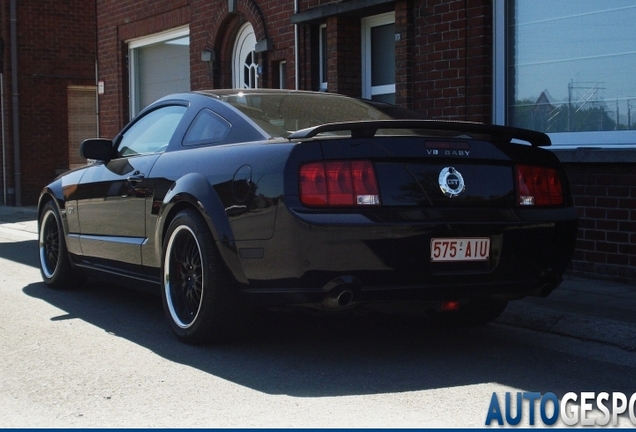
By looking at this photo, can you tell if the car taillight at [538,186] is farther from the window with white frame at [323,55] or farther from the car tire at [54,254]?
the window with white frame at [323,55]

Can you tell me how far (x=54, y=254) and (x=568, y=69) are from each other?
4.73 meters

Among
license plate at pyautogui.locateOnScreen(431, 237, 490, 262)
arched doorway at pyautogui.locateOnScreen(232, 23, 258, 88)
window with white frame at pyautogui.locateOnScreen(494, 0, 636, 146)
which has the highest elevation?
arched doorway at pyautogui.locateOnScreen(232, 23, 258, 88)

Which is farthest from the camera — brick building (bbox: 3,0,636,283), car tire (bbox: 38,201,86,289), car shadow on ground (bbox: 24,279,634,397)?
brick building (bbox: 3,0,636,283)

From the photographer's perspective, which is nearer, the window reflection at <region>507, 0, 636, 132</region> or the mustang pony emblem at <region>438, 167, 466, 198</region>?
the mustang pony emblem at <region>438, 167, 466, 198</region>

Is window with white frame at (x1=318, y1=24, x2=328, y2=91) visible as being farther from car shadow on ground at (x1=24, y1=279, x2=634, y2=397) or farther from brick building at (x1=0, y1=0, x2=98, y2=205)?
brick building at (x1=0, y1=0, x2=98, y2=205)

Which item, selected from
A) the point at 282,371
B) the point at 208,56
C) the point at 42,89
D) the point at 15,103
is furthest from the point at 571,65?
the point at 42,89

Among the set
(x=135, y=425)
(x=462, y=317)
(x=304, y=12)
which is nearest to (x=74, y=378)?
(x=135, y=425)

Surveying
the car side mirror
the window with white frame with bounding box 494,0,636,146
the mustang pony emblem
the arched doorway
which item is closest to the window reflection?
the window with white frame with bounding box 494,0,636,146

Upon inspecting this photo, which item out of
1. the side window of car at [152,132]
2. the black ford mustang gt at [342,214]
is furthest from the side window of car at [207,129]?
the side window of car at [152,132]

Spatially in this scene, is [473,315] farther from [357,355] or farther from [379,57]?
[379,57]

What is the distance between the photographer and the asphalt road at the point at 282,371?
418 cm

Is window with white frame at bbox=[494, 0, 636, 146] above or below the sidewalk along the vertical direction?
above

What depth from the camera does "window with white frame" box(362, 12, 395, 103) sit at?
11.4 meters

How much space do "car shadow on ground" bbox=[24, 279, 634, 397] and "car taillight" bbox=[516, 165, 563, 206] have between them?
0.85m
